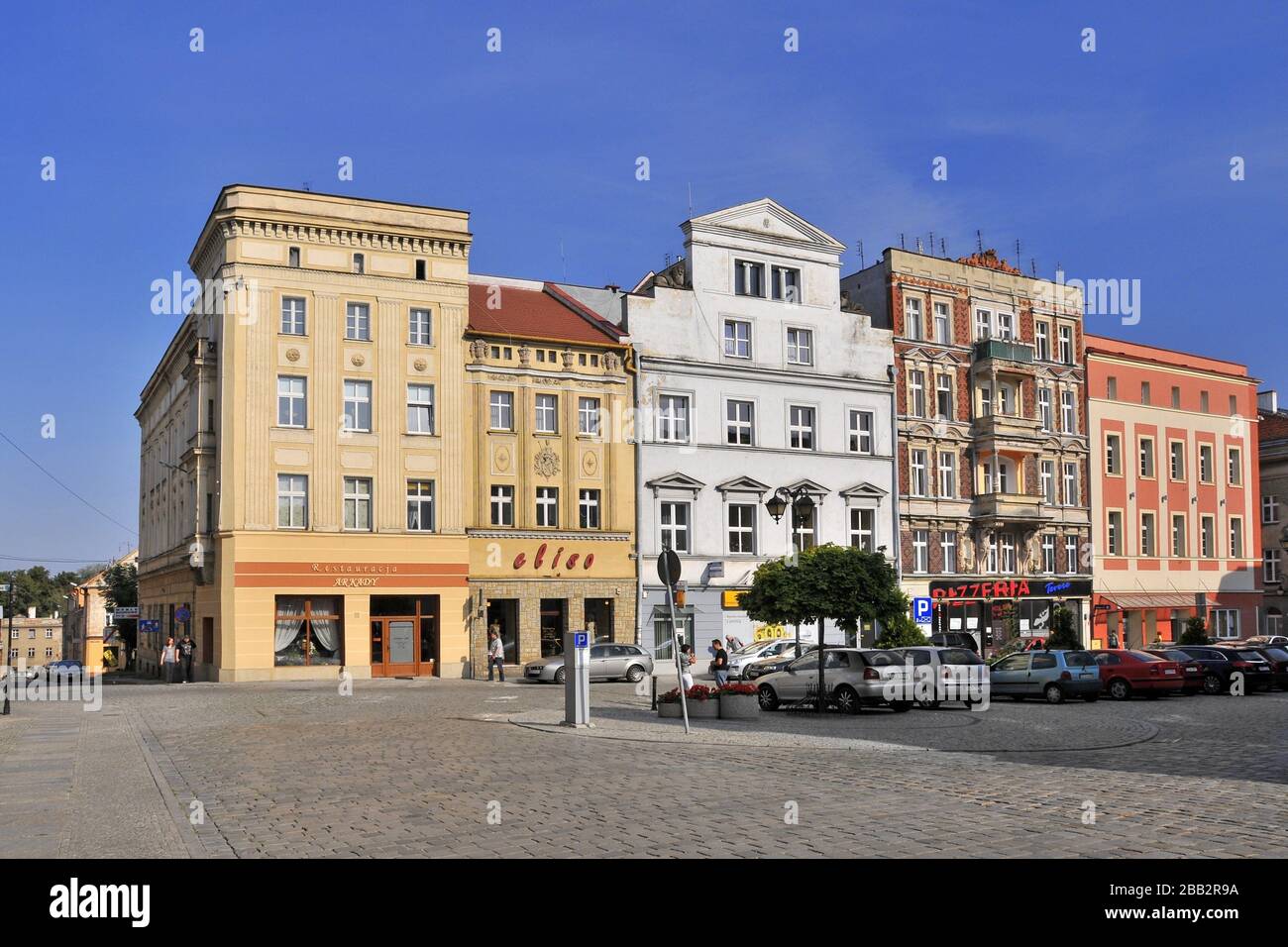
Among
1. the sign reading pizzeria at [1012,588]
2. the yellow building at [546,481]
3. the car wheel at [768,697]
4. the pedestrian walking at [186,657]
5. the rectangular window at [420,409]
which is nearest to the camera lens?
the car wheel at [768,697]

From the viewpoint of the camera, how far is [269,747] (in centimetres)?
1892

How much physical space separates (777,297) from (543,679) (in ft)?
68.2

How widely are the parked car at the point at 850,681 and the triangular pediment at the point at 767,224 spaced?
1087 inches

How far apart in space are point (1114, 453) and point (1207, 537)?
851cm

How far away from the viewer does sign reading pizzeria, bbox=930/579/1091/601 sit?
180 ft

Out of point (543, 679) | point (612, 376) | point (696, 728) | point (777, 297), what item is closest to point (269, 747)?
point (696, 728)

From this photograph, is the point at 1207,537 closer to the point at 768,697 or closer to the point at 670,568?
the point at 768,697

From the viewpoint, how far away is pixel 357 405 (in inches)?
1756

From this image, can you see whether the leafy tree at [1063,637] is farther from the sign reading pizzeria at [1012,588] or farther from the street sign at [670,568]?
the street sign at [670,568]

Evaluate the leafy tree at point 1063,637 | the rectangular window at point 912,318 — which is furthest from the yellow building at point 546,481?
the leafy tree at point 1063,637

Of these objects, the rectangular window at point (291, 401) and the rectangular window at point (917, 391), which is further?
the rectangular window at point (917, 391)

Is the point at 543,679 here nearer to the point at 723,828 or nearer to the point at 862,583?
the point at 862,583

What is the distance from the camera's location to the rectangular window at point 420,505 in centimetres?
4500
